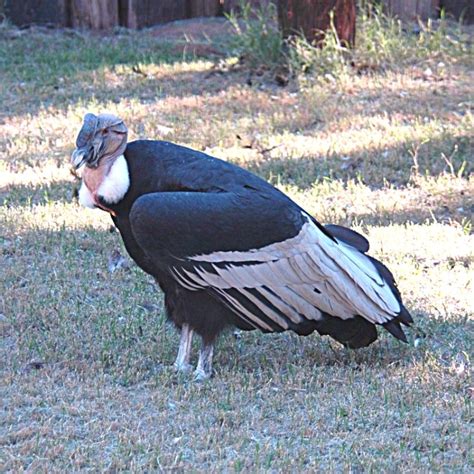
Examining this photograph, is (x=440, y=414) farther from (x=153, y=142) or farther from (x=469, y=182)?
(x=469, y=182)

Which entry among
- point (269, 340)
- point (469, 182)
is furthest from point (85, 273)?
point (469, 182)

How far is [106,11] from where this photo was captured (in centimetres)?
1206

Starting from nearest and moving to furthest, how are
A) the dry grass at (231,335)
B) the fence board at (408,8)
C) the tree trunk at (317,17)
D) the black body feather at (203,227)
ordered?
the dry grass at (231,335) < the black body feather at (203,227) < the tree trunk at (317,17) < the fence board at (408,8)

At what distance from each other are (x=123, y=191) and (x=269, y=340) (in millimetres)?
1260

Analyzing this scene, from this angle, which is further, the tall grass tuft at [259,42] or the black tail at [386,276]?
the tall grass tuft at [259,42]

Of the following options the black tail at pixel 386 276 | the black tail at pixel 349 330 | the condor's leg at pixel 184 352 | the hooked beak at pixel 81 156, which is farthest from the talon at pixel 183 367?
the hooked beak at pixel 81 156

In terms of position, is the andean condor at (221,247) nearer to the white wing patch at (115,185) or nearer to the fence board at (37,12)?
the white wing patch at (115,185)

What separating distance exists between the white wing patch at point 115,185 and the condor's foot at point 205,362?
2.71 feet

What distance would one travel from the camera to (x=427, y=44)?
1086cm

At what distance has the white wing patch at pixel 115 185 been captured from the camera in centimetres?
509

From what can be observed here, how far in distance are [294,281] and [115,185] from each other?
0.95 metres

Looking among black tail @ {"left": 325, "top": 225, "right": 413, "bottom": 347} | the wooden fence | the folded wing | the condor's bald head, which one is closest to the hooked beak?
the condor's bald head

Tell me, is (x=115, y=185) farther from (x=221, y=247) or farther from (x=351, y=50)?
(x=351, y=50)

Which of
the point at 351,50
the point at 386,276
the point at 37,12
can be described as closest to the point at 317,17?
the point at 351,50
